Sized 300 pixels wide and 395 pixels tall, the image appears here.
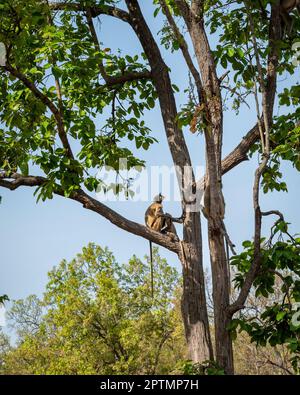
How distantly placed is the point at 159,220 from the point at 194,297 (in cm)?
169

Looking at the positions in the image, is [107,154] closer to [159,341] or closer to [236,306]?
[236,306]

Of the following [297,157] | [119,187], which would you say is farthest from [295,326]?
[119,187]

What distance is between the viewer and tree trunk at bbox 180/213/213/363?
26.8 feet

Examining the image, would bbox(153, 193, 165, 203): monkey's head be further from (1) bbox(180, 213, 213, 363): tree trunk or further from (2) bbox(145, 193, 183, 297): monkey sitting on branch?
(1) bbox(180, 213, 213, 363): tree trunk

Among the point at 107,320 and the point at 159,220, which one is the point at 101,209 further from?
the point at 107,320

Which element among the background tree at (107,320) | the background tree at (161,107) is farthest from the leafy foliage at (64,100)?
the background tree at (107,320)

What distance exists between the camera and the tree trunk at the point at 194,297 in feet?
26.8

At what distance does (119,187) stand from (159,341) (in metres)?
13.6

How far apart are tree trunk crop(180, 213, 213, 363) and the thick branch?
0.24m

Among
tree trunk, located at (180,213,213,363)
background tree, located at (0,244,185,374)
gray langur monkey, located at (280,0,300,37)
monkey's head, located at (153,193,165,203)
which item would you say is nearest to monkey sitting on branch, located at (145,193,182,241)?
monkey's head, located at (153,193,165,203)

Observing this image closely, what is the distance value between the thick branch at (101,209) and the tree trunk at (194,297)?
0.24 metres

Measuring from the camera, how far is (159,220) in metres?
9.59

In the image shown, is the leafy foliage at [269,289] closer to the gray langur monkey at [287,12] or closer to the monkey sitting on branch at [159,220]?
the monkey sitting on branch at [159,220]

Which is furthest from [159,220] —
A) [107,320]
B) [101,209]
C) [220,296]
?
[107,320]
